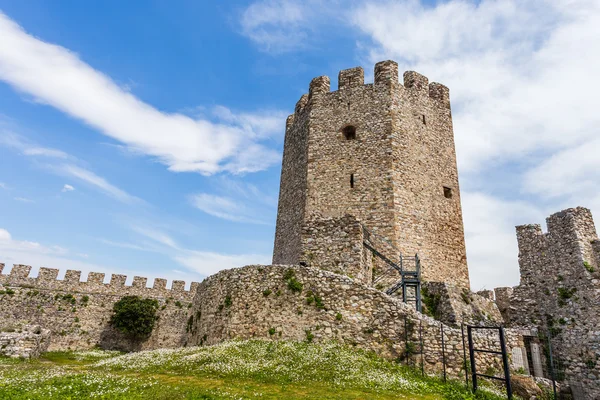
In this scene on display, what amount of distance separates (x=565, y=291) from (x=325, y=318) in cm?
968

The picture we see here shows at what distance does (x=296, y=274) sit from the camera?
1363 cm

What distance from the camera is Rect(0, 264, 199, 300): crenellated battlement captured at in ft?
84.9

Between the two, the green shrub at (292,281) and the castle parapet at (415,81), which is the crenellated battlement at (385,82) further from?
the green shrub at (292,281)

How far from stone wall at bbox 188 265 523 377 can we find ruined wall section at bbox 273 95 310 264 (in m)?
4.95

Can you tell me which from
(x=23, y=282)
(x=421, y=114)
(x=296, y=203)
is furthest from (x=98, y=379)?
(x=23, y=282)

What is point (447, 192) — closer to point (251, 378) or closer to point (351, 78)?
point (351, 78)

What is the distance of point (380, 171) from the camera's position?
61.8 feet

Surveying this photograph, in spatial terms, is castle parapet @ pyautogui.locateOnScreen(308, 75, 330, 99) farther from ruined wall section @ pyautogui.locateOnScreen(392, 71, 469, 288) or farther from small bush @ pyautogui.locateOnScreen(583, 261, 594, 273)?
small bush @ pyautogui.locateOnScreen(583, 261, 594, 273)

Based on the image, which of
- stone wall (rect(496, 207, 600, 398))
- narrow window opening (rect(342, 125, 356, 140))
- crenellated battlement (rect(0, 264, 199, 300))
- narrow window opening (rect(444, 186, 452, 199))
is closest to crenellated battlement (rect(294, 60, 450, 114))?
narrow window opening (rect(342, 125, 356, 140))

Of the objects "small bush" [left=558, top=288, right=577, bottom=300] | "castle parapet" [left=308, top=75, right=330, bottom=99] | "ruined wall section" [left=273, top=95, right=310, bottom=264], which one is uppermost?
"castle parapet" [left=308, top=75, right=330, bottom=99]

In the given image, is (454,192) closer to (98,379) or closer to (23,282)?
(98,379)

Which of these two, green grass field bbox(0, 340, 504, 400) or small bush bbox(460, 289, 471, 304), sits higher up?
small bush bbox(460, 289, 471, 304)

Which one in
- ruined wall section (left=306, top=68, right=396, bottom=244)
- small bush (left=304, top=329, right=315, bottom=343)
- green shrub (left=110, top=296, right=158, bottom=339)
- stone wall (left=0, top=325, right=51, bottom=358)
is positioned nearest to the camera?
small bush (left=304, top=329, right=315, bottom=343)

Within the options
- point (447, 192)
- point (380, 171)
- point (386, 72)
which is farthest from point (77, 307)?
point (386, 72)
